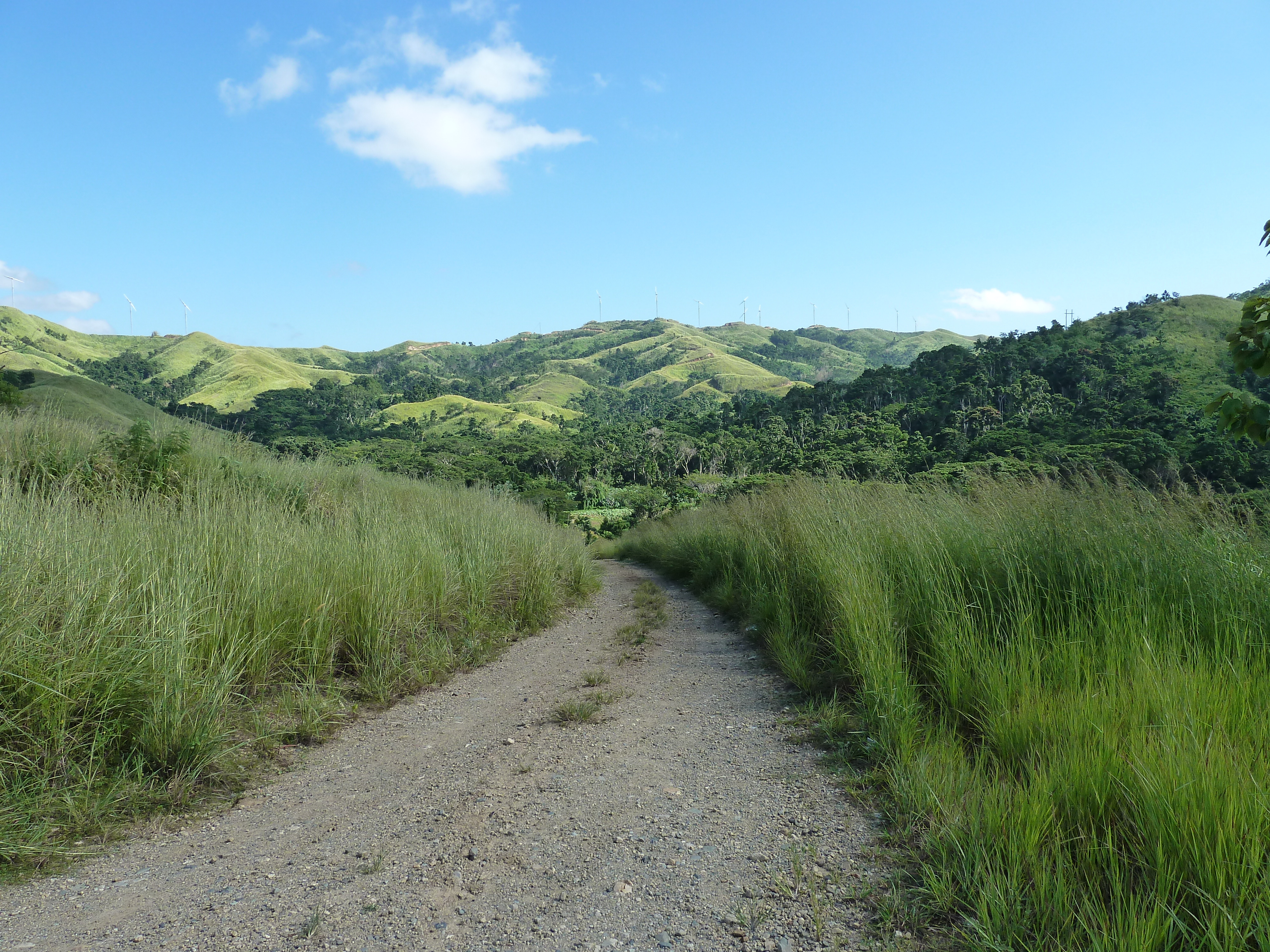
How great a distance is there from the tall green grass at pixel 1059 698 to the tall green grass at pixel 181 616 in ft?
10.9

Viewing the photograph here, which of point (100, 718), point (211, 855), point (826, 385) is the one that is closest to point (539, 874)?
point (211, 855)

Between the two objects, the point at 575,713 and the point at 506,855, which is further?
the point at 575,713

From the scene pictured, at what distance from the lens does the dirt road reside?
218 centimetres

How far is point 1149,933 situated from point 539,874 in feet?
6.39

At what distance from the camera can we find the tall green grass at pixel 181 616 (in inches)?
118

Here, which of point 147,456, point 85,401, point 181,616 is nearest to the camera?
point 181,616

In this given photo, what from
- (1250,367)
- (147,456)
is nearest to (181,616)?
(1250,367)

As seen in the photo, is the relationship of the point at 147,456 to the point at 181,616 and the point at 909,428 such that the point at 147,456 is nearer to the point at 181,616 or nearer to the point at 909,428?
the point at 181,616

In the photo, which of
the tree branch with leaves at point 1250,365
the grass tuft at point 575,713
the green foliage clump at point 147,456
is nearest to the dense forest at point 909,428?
the green foliage clump at point 147,456

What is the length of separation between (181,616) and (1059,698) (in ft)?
14.9

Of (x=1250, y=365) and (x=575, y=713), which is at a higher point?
(x=1250, y=365)

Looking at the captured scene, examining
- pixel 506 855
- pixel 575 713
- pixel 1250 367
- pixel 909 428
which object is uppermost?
pixel 909 428

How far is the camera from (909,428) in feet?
247

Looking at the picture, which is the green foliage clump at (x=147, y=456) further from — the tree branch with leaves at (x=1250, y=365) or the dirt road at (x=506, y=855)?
the tree branch with leaves at (x=1250, y=365)
